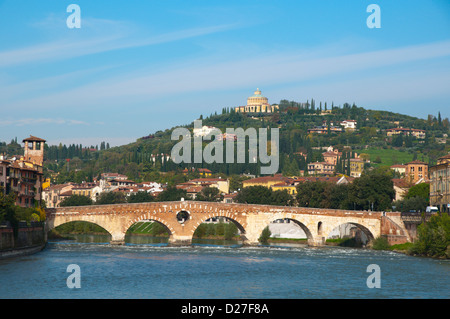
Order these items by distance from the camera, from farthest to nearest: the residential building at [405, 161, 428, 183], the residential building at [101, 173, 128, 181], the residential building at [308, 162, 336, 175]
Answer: the residential building at [308, 162, 336, 175] < the residential building at [101, 173, 128, 181] < the residential building at [405, 161, 428, 183]

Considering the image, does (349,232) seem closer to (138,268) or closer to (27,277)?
(138,268)

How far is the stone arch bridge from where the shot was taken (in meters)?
62.8

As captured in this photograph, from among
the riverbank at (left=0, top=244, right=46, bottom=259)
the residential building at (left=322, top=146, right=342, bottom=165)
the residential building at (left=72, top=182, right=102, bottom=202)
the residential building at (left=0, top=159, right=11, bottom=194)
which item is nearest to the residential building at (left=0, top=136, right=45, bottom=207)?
the residential building at (left=0, top=159, right=11, bottom=194)

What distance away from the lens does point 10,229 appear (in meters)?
47.7

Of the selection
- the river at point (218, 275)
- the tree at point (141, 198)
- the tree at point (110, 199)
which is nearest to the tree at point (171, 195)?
the tree at point (141, 198)

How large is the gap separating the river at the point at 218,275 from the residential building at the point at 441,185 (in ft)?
34.2

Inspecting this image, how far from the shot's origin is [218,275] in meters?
42.1

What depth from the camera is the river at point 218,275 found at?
35188mm

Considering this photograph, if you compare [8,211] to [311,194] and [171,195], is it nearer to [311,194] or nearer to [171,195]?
[311,194]

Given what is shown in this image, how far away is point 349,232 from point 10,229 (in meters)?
38.9

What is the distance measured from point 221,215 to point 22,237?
19.6 meters

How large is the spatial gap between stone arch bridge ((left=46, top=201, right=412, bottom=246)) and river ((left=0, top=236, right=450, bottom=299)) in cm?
509

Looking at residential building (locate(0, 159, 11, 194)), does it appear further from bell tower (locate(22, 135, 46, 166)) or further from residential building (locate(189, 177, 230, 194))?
residential building (locate(189, 177, 230, 194))

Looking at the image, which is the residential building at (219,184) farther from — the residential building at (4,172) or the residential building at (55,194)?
the residential building at (4,172)
